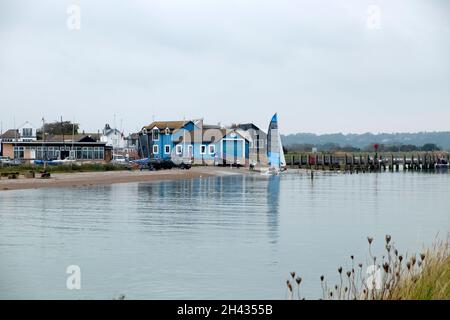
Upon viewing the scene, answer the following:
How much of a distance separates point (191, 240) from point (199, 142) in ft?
266

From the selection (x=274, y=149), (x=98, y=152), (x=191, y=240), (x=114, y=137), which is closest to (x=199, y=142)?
(x=98, y=152)

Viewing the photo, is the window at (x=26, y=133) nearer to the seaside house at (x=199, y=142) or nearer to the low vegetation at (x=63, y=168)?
the seaside house at (x=199, y=142)

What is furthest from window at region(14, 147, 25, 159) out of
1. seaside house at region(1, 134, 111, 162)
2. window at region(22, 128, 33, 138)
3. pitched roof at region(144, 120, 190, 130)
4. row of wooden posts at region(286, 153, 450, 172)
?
row of wooden posts at region(286, 153, 450, 172)

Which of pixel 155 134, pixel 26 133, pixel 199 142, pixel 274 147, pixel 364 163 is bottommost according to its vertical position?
pixel 364 163

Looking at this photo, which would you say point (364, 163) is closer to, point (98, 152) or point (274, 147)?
point (274, 147)

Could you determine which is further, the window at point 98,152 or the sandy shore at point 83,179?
the window at point 98,152

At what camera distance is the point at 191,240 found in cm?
2505

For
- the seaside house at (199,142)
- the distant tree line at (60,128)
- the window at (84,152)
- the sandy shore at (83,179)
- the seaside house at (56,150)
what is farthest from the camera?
the distant tree line at (60,128)

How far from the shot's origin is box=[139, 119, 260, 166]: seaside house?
105 m

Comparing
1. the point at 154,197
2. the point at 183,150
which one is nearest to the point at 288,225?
the point at 154,197

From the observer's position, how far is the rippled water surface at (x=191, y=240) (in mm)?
17328

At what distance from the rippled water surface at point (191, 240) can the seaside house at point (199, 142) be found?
58729 mm

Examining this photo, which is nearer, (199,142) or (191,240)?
(191,240)

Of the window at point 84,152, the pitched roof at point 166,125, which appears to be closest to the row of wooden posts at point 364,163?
the pitched roof at point 166,125
